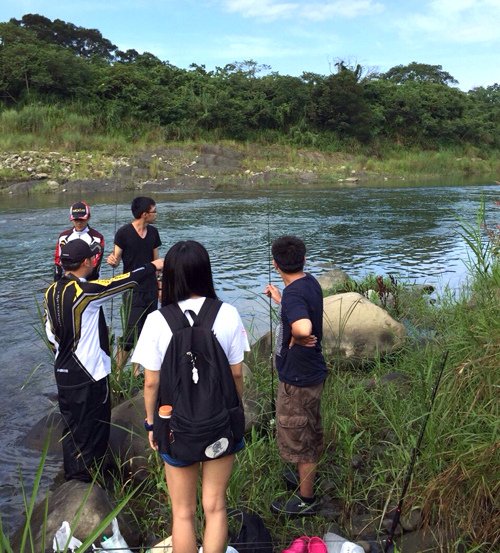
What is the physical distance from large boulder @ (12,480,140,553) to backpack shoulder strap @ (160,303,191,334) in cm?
108

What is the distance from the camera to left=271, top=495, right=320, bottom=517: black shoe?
9.87 ft

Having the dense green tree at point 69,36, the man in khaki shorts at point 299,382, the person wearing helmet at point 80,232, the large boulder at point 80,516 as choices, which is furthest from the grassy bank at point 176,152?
the man in khaki shorts at point 299,382

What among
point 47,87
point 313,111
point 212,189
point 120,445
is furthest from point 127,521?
point 313,111

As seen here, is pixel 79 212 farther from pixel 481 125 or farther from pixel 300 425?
pixel 481 125

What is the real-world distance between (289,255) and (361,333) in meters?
2.22

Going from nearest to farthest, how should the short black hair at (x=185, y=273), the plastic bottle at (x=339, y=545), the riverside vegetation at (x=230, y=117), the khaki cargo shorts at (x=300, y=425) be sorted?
the short black hair at (x=185, y=273), the plastic bottle at (x=339, y=545), the khaki cargo shorts at (x=300, y=425), the riverside vegetation at (x=230, y=117)

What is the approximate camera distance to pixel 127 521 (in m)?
2.97

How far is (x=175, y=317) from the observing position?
2361mm

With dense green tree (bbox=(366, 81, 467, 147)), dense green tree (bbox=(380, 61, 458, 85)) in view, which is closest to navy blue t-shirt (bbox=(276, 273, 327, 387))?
dense green tree (bbox=(366, 81, 467, 147))

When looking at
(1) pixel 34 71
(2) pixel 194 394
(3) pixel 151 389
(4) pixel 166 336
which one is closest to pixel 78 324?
(3) pixel 151 389

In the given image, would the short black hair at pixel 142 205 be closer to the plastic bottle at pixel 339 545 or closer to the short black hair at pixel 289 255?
the short black hair at pixel 289 255

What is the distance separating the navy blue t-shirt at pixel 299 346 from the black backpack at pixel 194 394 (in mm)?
785

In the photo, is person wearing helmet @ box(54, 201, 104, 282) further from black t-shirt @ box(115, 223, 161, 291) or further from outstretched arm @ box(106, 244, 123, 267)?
black t-shirt @ box(115, 223, 161, 291)

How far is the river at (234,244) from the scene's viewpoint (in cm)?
498
